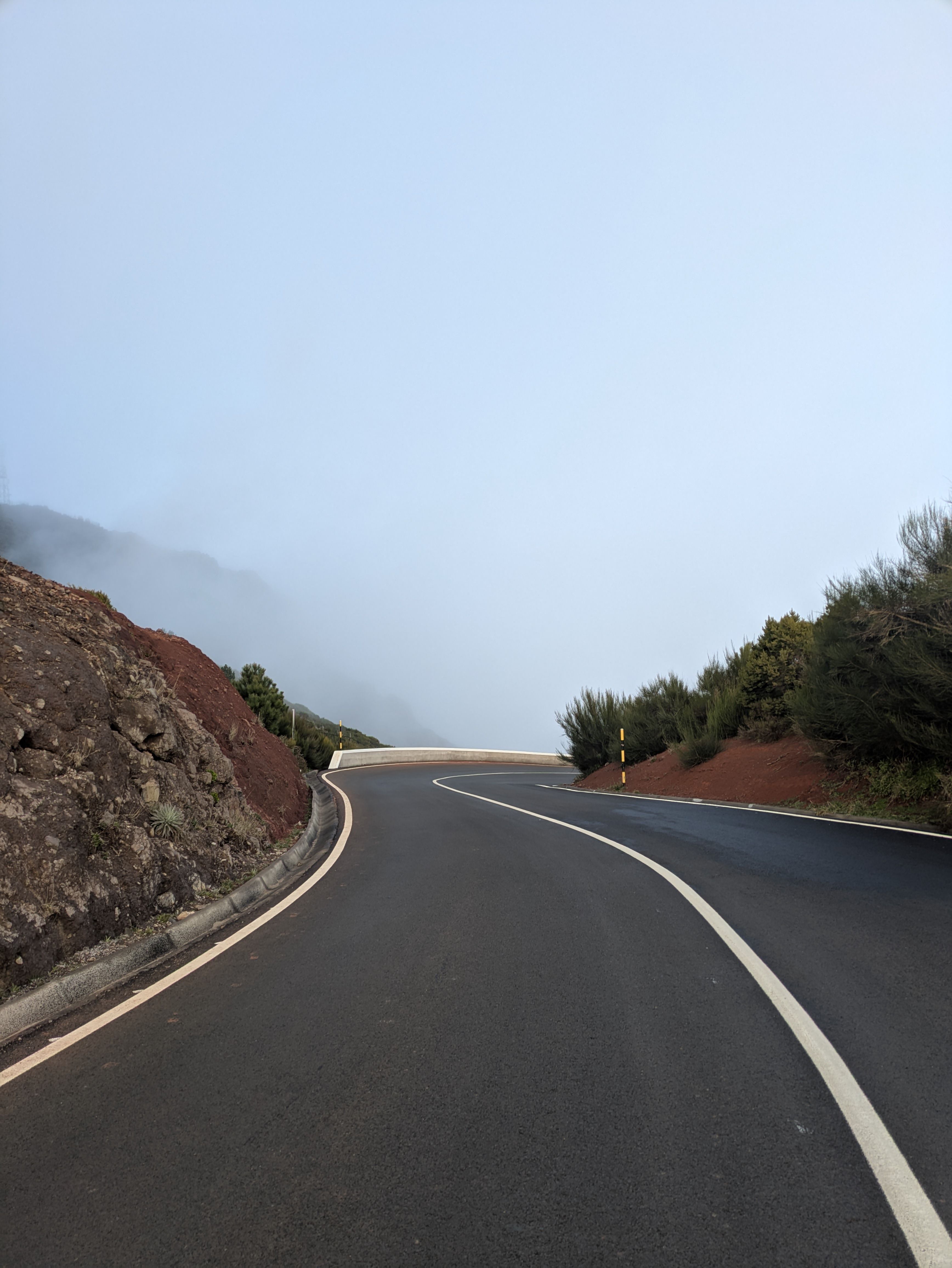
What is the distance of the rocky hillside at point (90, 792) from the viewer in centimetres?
560

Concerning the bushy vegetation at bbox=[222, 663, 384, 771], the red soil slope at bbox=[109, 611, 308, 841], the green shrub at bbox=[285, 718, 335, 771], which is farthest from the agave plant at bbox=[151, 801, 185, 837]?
the green shrub at bbox=[285, 718, 335, 771]

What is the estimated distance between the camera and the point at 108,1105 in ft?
11.6

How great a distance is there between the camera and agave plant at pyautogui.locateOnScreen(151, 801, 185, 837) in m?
7.72

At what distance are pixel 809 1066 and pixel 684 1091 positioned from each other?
27.3 inches

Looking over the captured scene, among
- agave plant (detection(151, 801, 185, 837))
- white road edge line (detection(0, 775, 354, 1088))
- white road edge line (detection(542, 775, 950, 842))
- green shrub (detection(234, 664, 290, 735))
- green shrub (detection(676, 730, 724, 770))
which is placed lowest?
white road edge line (detection(0, 775, 354, 1088))

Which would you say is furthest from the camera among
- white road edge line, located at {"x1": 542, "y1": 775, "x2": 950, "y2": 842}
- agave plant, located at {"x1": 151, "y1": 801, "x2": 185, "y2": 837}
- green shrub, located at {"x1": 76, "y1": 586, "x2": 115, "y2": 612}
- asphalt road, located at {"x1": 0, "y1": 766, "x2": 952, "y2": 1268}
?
green shrub, located at {"x1": 76, "y1": 586, "x2": 115, "y2": 612}

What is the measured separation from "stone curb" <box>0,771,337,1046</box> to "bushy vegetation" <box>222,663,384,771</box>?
14.9 metres

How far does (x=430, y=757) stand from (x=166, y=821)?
40.8m

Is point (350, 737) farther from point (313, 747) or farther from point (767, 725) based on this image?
point (767, 725)

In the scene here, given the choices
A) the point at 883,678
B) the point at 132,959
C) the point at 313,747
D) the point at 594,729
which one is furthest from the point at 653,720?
the point at 132,959

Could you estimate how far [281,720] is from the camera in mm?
32562

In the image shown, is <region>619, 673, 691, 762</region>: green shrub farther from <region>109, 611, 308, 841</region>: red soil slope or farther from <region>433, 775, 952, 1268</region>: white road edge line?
<region>433, 775, 952, 1268</region>: white road edge line

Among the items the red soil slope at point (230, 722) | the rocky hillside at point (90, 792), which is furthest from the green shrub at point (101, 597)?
the rocky hillside at point (90, 792)

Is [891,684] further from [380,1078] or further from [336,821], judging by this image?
[380,1078]
